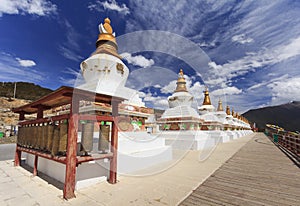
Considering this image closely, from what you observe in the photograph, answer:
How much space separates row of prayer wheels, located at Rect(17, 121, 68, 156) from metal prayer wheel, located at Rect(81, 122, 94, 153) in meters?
0.35

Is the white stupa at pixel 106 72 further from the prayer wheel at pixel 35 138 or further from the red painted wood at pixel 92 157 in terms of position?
the red painted wood at pixel 92 157

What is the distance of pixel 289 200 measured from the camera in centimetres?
291

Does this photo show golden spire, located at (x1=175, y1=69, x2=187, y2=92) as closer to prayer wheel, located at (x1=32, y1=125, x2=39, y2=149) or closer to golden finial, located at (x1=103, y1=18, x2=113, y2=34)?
golden finial, located at (x1=103, y1=18, x2=113, y2=34)

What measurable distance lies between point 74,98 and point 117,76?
3779 mm

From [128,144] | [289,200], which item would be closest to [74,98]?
[128,144]

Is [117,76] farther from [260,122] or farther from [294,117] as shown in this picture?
[294,117]

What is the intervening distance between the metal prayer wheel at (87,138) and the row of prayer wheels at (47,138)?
35 centimetres

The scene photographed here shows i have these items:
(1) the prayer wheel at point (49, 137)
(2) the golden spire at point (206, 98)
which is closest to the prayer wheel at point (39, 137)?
(1) the prayer wheel at point (49, 137)

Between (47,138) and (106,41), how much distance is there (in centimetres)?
527

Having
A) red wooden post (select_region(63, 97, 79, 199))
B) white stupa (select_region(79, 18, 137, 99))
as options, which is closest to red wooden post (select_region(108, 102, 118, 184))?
red wooden post (select_region(63, 97, 79, 199))

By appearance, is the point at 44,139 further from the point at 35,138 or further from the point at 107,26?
the point at 107,26

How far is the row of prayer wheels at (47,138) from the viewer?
3.31 meters

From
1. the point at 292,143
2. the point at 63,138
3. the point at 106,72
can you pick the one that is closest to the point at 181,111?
the point at 106,72

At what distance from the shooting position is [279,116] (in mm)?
77125
